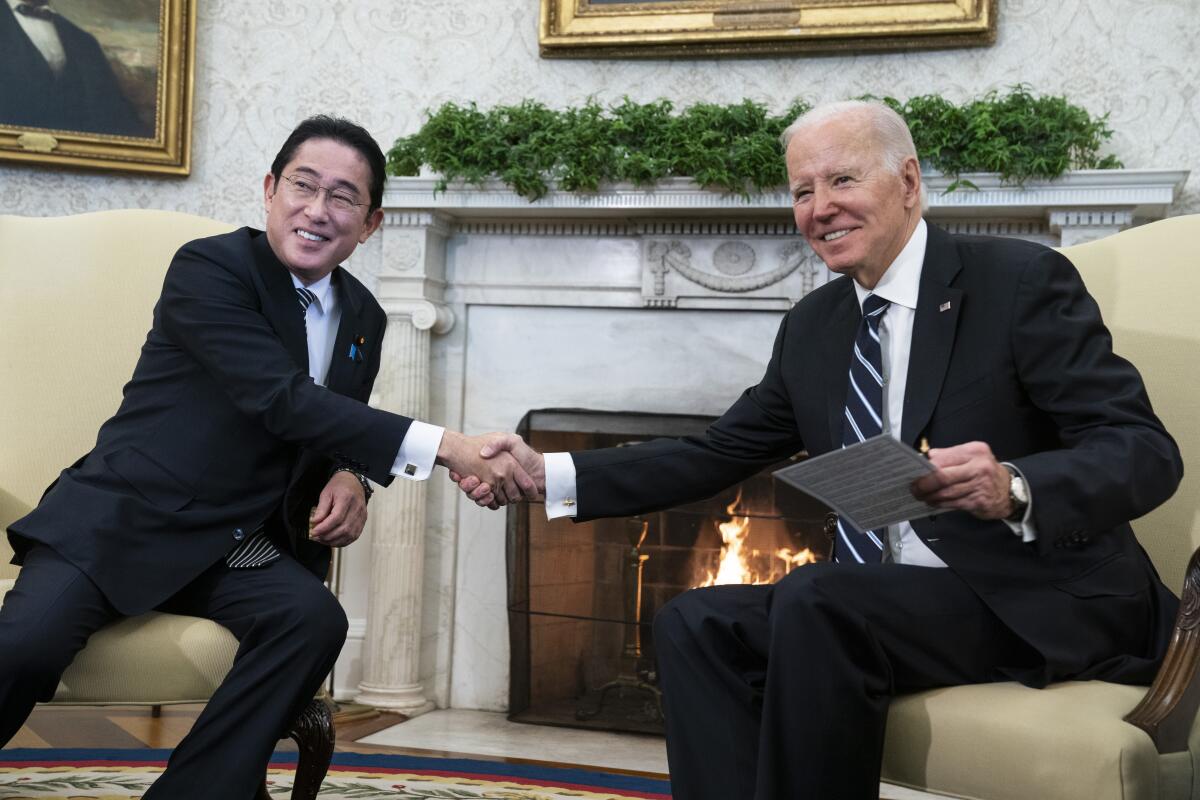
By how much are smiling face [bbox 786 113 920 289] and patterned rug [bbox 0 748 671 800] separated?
168 cm

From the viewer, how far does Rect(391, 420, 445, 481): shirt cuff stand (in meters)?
2.46

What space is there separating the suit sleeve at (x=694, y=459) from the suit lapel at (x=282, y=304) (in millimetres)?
621

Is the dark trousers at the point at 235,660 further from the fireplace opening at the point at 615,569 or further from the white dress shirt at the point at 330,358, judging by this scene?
the fireplace opening at the point at 615,569

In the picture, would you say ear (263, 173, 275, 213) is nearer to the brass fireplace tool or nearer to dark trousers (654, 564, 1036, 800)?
dark trousers (654, 564, 1036, 800)

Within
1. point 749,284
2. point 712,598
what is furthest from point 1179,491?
point 749,284

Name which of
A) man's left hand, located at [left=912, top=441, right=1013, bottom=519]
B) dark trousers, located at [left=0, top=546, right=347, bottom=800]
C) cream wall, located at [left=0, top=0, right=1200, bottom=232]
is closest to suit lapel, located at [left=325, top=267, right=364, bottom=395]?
dark trousers, located at [left=0, top=546, right=347, bottom=800]

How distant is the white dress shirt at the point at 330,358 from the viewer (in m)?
2.47

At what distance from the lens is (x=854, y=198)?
2.22 metres

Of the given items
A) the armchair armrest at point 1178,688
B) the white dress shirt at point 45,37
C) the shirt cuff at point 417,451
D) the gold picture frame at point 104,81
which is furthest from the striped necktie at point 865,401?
the white dress shirt at point 45,37

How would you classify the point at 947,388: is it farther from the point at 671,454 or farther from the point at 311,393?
the point at 311,393

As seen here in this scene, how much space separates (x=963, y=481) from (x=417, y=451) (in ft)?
3.82

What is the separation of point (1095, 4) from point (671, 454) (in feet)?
8.61

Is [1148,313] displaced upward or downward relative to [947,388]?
upward

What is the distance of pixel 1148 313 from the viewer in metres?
2.44
